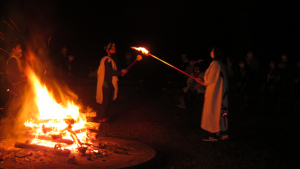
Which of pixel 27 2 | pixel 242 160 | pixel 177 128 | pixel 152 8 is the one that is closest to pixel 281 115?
pixel 177 128

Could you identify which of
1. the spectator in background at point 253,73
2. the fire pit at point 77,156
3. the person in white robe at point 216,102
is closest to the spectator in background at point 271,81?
the spectator in background at point 253,73

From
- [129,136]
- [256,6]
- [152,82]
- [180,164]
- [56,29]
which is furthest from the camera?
[56,29]

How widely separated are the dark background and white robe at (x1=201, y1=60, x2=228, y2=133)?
9.77 m

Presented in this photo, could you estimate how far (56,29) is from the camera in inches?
941

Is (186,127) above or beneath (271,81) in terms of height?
beneath

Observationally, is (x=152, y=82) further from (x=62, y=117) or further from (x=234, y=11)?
(x=62, y=117)

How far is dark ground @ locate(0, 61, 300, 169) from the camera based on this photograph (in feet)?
25.4

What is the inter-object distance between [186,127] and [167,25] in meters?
11.6

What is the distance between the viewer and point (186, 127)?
36.4 feet

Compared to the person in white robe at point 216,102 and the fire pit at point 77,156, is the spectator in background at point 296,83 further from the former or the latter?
the fire pit at point 77,156

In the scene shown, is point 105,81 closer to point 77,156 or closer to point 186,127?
point 186,127

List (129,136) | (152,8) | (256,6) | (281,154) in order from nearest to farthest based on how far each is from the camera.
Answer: (281,154), (129,136), (256,6), (152,8)

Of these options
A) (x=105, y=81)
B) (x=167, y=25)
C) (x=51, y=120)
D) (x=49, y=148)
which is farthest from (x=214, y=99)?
(x=167, y=25)

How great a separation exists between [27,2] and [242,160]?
19.3 metres
